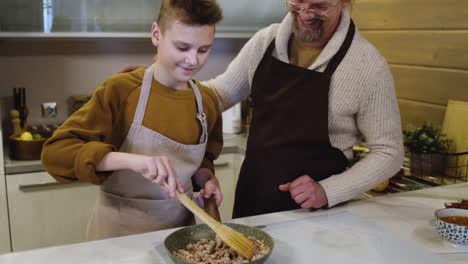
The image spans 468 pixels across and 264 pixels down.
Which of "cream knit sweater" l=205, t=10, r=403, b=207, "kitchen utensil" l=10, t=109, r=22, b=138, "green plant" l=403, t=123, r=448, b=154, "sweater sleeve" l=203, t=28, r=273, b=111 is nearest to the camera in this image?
"cream knit sweater" l=205, t=10, r=403, b=207

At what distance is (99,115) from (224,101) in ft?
1.79

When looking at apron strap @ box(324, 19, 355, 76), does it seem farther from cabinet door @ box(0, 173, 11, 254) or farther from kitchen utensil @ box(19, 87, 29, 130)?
kitchen utensil @ box(19, 87, 29, 130)

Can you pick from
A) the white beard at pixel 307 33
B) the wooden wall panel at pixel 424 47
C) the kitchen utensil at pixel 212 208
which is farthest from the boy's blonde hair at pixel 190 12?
the wooden wall panel at pixel 424 47

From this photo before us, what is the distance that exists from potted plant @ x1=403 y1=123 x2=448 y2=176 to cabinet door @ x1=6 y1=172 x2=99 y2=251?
4.58ft

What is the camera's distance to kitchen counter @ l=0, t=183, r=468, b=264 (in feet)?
3.45

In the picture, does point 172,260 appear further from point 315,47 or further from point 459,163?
point 459,163

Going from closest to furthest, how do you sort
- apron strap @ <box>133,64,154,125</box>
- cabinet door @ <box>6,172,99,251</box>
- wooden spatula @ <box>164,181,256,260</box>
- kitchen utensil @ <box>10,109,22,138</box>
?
wooden spatula @ <box>164,181,256,260</box>, apron strap @ <box>133,64,154,125</box>, cabinet door @ <box>6,172,99,251</box>, kitchen utensil @ <box>10,109,22,138</box>

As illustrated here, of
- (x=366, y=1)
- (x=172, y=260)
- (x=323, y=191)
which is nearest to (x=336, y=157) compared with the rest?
(x=323, y=191)

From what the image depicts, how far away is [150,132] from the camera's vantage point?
50.4 inches

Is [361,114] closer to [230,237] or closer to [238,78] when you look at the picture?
[238,78]

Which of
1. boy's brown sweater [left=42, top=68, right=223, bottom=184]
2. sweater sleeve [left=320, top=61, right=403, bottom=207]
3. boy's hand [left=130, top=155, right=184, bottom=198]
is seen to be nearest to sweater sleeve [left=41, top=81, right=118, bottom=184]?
boy's brown sweater [left=42, top=68, right=223, bottom=184]

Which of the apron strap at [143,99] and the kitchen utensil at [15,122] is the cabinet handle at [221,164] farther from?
the apron strap at [143,99]

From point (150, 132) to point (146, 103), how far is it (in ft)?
0.25

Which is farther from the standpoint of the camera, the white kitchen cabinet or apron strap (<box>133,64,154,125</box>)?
the white kitchen cabinet
